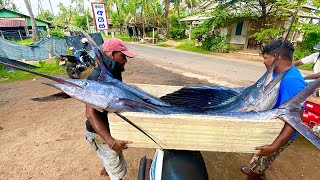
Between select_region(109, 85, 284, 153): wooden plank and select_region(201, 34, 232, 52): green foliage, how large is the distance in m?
14.7

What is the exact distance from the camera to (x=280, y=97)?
5.34 feet

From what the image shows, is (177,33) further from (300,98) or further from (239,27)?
(300,98)

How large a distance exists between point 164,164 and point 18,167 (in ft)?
7.94

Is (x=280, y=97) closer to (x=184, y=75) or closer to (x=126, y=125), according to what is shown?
(x=126, y=125)

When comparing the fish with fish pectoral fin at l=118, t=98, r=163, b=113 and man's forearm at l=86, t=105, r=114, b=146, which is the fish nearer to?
fish pectoral fin at l=118, t=98, r=163, b=113

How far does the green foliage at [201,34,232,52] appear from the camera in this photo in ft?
48.5

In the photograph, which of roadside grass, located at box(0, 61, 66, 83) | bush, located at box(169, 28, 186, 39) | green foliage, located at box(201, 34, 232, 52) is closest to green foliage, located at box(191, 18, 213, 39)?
green foliage, located at box(201, 34, 232, 52)

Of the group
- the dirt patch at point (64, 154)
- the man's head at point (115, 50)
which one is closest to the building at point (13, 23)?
the dirt patch at point (64, 154)

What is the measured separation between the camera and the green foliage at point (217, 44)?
48.5 feet

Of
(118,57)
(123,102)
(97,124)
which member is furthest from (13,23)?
(123,102)

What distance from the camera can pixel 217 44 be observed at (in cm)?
1512

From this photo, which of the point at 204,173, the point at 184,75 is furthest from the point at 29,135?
the point at 184,75

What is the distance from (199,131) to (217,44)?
598 inches

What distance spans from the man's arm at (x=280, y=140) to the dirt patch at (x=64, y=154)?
163cm
